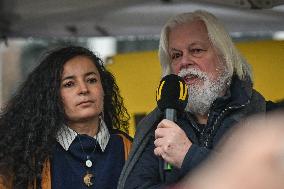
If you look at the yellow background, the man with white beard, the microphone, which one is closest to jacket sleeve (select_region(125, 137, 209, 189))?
the man with white beard

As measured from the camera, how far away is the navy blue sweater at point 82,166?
274cm

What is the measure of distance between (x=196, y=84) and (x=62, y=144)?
71 centimetres

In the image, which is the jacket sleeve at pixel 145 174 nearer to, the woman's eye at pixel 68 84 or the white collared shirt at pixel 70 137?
the white collared shirt at pixel 70 137

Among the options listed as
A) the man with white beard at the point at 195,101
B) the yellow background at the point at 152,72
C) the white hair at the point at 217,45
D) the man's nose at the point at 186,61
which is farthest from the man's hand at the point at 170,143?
the yellow background at the point at 152,72

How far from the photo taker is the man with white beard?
2.29 metres

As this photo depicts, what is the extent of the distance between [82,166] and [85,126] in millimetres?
194

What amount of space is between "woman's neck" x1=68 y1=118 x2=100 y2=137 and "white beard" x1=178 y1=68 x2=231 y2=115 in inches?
19.8

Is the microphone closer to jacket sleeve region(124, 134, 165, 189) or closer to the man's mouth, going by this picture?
jacket sleeve region(124, 134, 165, 189)

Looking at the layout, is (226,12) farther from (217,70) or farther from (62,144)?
(62,144)

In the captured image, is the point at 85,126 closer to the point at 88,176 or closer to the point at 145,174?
the point at 88,176

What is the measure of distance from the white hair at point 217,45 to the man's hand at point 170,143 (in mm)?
612

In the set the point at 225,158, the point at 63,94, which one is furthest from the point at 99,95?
the point at 225,158

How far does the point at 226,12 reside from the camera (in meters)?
3.76

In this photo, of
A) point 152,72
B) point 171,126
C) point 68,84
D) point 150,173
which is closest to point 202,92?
point 150,173
